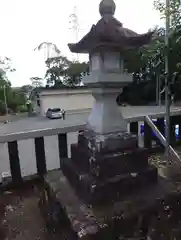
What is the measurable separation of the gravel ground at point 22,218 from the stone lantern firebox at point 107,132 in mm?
566

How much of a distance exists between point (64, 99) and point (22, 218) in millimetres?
25464

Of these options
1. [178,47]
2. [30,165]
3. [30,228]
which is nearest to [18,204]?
[30,228]

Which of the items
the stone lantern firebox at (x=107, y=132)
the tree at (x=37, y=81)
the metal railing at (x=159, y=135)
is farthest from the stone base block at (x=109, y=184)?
the tree at (x=37, y=81)

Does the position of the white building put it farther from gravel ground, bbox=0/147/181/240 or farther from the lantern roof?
the lantern roof

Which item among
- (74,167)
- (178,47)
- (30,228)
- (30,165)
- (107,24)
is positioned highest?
(107,24)

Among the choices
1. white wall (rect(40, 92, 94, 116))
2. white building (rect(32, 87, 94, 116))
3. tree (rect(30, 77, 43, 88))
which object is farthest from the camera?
tree (rect(30, 77, 43, 88))

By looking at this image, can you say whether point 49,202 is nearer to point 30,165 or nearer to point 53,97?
point 30,165

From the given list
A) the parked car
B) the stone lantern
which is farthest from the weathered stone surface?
the parked car

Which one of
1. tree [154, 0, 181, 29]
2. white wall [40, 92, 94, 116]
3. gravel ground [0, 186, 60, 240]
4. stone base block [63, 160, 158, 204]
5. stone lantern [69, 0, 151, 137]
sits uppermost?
tree [154, 0, 181, 29]

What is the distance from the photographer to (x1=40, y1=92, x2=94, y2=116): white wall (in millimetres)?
26891

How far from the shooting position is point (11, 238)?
2.19 metres

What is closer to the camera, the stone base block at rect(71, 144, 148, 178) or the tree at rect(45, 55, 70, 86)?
the stone base block at rect(71, 144, 148, 178)

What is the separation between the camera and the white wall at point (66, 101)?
1059 inches

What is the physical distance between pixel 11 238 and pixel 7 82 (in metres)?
30.8
